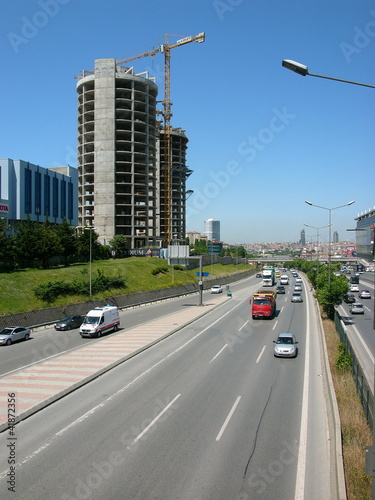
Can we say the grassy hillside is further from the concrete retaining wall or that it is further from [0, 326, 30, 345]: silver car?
[0, 326, 30, 345]: silver car

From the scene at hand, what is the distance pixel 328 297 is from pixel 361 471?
31135 millimetres

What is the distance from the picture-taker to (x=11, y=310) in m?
40.7

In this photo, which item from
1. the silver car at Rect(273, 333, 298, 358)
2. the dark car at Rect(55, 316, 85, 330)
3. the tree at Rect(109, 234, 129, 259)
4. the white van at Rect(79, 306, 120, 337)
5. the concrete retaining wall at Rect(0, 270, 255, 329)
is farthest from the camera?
the tree at Rect(109, 234, 129, 259)

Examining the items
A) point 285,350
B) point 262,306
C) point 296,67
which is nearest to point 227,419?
point 285,350

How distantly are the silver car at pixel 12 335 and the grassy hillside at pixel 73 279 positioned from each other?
24.5ft

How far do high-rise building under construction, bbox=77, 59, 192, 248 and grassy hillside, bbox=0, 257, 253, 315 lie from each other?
22.0 m

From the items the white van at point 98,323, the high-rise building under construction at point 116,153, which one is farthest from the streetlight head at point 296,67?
the high-rise building under construction at point 116,153

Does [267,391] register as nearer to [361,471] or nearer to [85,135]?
[361,471]

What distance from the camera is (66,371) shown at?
21672 mm

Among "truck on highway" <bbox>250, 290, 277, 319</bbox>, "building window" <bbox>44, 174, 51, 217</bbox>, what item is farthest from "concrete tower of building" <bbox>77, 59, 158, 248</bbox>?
"truck on highway" <bbox>250, 290, 277, 319</bbox>

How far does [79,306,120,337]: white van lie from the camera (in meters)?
32.4

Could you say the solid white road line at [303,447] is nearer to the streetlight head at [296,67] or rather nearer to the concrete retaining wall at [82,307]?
the streetlight head at [296,67]

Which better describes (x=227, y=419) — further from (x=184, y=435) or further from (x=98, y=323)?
(x=98, y=323)

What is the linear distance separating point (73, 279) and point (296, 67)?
1990 inches
